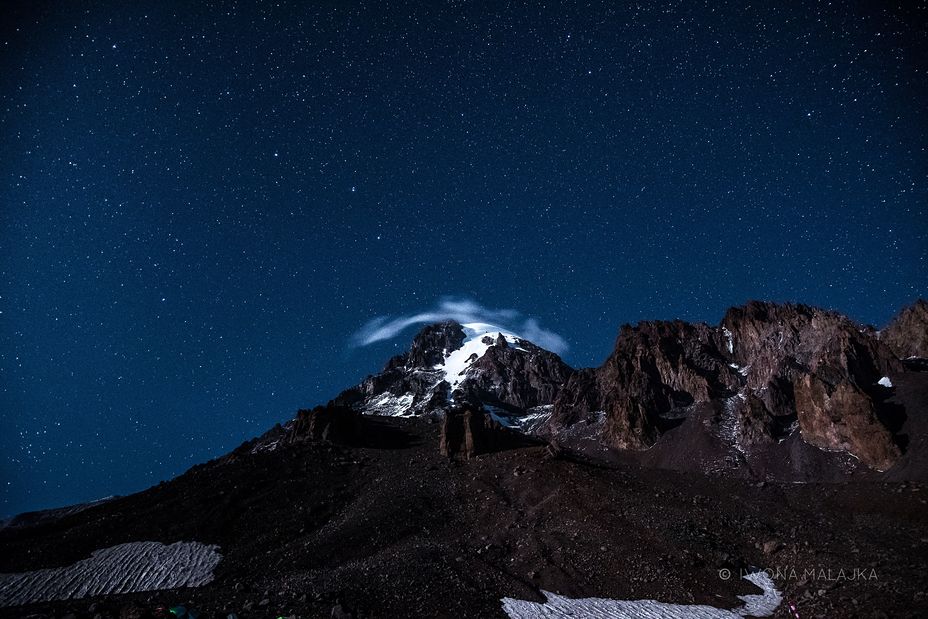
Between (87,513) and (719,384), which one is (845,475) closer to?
(719,384)

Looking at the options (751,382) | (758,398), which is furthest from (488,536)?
(751,382)

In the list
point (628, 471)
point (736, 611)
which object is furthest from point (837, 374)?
point (736, 611)

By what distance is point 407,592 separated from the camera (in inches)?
1128

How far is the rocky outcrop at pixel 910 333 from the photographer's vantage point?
301ft

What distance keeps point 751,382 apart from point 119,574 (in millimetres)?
124596

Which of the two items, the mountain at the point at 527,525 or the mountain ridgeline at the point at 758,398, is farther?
the mountain ridgeline at the point at 758,398

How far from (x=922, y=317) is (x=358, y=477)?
115433mm

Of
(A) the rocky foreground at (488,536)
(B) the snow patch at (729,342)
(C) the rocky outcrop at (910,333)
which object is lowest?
(A) the rocky foreground at (488,536)

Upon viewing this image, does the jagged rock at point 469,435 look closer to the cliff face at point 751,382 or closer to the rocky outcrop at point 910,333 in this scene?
the cliff face at point 751,382

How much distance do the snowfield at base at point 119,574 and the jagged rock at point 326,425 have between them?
1378 inches

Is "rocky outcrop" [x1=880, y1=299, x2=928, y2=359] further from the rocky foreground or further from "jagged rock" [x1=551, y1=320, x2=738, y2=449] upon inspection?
the rocky foreground

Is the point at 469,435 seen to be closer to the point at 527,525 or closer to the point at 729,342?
the point at 527,525

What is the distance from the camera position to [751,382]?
112 meters

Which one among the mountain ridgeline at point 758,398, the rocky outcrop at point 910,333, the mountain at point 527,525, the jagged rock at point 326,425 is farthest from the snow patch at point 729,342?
the jagged rock at point 326,425
